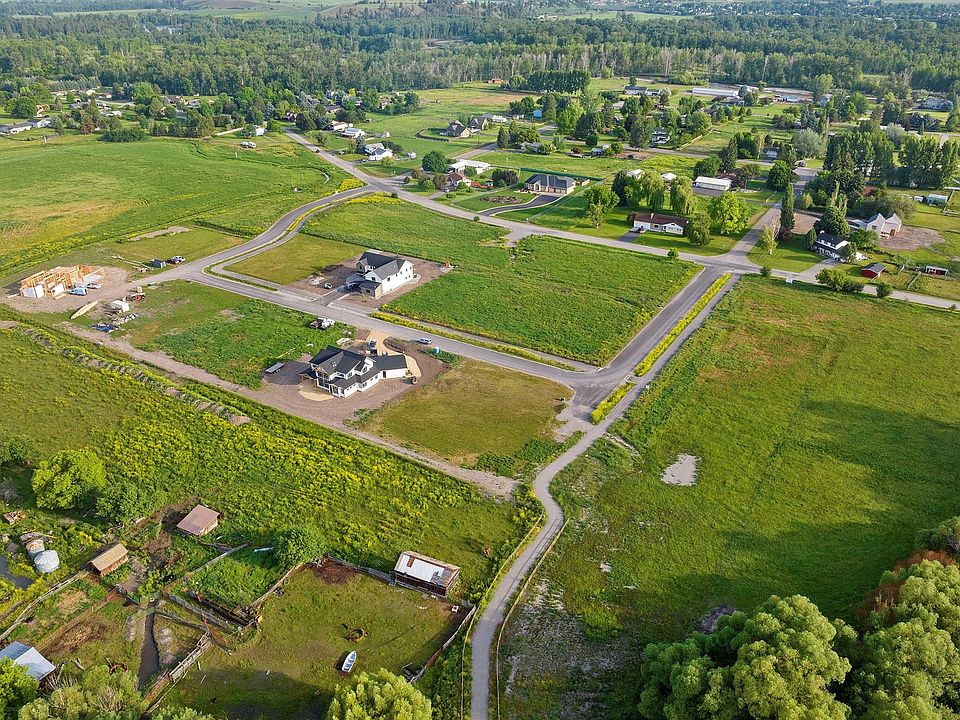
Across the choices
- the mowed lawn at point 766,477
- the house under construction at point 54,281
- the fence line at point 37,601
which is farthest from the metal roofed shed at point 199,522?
the house under construction at point 54,281

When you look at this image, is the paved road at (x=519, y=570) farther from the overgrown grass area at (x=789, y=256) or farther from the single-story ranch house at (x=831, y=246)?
the single-story ranch house at (x=831, y=246)

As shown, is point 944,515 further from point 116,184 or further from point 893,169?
point 116,184

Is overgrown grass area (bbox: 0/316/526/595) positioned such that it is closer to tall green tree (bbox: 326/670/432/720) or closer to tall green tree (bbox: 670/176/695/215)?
tall green tree (bbox: 326/670/432/720)

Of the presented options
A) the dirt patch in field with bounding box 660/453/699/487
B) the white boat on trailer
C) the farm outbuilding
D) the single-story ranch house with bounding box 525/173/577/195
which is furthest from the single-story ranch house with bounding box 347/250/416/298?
the white boat on trailer

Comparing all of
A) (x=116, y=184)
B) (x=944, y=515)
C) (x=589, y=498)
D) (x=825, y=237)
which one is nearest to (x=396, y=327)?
(x=589, y=498)

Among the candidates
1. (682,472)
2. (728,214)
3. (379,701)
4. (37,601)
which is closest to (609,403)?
(682,472)

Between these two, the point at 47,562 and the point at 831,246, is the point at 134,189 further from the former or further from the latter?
the point at 831,246
